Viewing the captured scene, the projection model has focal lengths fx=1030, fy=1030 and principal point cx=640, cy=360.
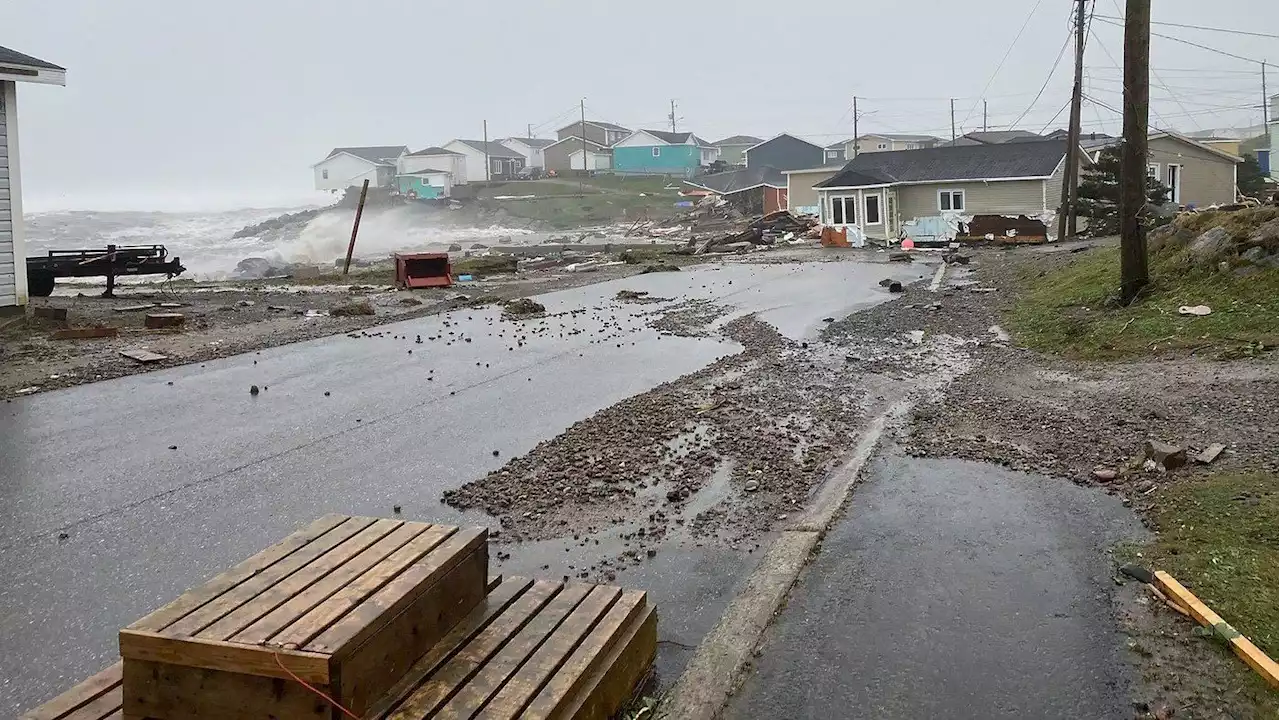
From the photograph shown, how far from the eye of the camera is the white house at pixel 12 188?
1717 centimetres

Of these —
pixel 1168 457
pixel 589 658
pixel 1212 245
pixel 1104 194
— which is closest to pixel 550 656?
pixel 589 658

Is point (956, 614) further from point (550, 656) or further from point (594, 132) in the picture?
point (594, 132)

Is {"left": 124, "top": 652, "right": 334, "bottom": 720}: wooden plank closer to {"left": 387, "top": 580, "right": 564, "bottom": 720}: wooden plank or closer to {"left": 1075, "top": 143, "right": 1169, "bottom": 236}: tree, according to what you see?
{"left": 387, "top": 580, "right": 564, "bottom": 720}: wooden plank

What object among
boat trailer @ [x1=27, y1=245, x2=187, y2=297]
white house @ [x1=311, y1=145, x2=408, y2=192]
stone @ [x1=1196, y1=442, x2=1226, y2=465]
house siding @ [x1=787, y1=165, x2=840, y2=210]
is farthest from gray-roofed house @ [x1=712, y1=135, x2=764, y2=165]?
stone @ [x1=1196, y1=442, x2=1226, y2=465]

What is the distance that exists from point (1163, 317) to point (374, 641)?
40.8ft

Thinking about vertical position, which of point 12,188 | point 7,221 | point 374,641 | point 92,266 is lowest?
point 374,641

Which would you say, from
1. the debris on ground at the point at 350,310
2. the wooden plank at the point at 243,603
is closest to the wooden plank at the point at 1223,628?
the wooden plank at the point at 243,603

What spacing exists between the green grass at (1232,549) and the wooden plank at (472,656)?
3.07 m

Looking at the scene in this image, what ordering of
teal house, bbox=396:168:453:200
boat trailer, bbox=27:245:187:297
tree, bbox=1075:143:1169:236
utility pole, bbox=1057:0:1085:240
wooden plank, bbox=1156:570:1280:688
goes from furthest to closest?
teal house, bbox=396:168:453:200, tree, bbox=1075:143:1169:236, utility pole, bbox=1057:0:1085:240, boat trailer, bbox=27:245:187:297, wooden plank, bbox=1156:570:1280:688

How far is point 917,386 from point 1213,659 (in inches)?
273

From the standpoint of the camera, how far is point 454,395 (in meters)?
11.7

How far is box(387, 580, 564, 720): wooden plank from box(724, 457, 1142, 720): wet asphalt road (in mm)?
1007

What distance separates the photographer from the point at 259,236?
299ft

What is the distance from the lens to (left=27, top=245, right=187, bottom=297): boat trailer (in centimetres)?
2352
